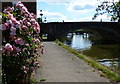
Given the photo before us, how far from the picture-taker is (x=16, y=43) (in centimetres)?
421

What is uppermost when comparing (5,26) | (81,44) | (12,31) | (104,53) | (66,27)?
(5,26)

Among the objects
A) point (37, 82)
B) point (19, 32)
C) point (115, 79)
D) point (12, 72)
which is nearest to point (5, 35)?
point (19, 32)

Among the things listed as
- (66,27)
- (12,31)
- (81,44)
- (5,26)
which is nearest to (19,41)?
(12,31)

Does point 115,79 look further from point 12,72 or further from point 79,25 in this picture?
point 79,25

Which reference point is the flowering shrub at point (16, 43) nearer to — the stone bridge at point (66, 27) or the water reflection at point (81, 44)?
the water reflection at point (81, 44)

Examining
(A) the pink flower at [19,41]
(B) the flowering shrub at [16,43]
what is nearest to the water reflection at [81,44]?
(B) the flowering shrub at [16,43]

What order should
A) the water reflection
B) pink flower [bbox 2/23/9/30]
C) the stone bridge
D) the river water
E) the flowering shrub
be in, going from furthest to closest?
1. the stone bridge
2. the water reflection
3. the river water
4. the flowering shrub
5. pink flower [bbox 2/23/9/30]

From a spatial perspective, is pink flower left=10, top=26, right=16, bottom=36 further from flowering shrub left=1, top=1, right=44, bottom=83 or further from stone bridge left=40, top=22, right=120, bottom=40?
stone bridge left=40, top=22, right=120, bottom=40

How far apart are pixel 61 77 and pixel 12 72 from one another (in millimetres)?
2126

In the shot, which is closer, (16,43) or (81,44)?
(16,43)

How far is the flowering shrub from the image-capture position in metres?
4.17

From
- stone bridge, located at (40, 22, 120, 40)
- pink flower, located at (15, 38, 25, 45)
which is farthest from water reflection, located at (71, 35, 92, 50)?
pink flower, located at (15, 38, 25, 45)

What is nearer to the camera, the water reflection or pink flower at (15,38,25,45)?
pink flower at (15,38,25,45)

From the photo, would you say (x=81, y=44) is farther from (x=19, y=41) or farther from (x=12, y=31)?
(x=12, y=31)
